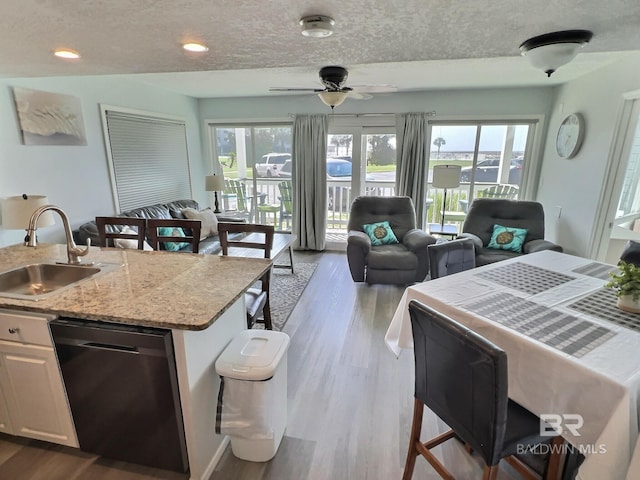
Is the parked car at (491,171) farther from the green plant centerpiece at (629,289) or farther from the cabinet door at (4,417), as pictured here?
the cabinet door at (4,417)

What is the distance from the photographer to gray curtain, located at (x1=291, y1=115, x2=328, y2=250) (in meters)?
4.85

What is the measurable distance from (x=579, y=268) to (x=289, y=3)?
2290 mm

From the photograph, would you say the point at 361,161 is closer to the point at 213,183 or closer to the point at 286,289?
the point at 213,183

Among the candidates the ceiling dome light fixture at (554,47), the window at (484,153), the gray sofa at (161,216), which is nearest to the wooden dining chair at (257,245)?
the gray sofa at (161,216)

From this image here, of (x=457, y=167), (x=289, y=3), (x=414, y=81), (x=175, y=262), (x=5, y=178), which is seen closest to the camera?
(x=289, y=3)

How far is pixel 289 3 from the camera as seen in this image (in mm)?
1187

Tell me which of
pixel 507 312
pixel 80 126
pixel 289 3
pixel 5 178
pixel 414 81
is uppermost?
pixel 414 81

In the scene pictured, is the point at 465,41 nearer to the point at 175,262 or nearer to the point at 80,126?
the point at 175,262

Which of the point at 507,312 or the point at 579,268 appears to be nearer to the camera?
the point at 507,312

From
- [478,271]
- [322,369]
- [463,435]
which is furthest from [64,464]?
[478,271]

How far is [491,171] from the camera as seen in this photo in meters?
4.73

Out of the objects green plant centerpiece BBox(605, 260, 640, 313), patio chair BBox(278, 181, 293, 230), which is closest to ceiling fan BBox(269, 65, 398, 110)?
green plant centerpiece BBox(605, 260, 640, 313)

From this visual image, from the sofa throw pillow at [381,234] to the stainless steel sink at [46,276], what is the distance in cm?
281

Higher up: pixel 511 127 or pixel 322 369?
pixel 511 127
